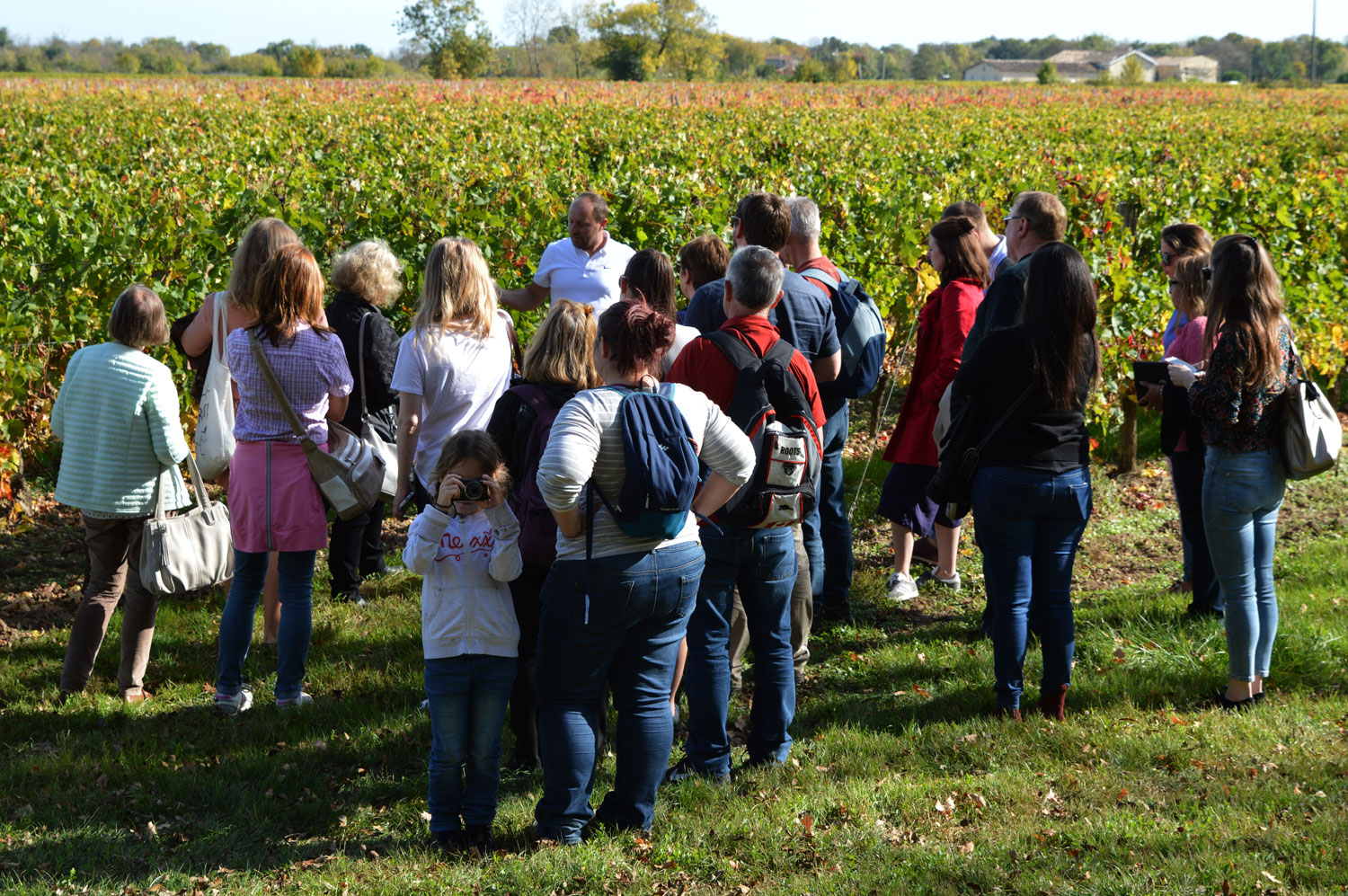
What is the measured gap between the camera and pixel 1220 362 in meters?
3.88

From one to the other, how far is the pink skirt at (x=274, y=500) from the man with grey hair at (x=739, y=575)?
1.49 m

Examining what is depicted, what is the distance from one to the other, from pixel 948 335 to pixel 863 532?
2.19m

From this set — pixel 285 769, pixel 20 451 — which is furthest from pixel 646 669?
pixel 20 451

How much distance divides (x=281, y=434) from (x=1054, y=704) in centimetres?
313

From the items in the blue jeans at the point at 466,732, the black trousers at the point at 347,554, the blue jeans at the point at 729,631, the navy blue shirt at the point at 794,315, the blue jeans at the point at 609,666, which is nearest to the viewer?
the blue jeans at the point at 609,666

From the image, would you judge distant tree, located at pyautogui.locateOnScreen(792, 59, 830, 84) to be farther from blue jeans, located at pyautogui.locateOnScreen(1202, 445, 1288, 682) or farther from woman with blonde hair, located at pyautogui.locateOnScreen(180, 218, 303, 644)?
blue jeans, located at pyautogui.locateOnScreen(1202, 445, 1288, 682)

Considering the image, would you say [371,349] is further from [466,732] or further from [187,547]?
[466,732]

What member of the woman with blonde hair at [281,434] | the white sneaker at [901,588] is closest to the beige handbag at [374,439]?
the woman with blonde hair at [281,434]

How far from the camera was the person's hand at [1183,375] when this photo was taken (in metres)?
4.15

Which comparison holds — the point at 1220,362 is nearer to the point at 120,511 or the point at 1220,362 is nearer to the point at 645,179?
the point at 120,511

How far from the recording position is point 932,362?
16.7ft

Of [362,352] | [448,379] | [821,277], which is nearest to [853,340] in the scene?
[821,277]

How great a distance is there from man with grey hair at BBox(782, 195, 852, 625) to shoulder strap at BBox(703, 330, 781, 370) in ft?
3.06

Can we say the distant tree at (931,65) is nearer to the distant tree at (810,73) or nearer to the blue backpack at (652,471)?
the distant tree at (810,73)
